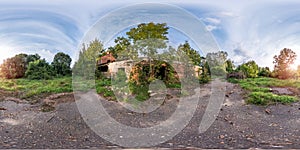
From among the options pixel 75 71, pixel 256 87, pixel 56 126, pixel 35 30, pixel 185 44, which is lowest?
pixel 56 126

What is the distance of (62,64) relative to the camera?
2.69 metres

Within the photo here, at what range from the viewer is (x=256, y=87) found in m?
2.68

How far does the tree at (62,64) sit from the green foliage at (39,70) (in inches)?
2.2

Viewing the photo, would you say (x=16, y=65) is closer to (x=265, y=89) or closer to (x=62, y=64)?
(x=62, y=64)

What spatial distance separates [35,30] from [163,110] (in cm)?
134

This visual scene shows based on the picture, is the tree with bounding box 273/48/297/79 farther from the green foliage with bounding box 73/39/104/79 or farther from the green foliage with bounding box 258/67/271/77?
the green foliage with bounding box 73/39/104/79

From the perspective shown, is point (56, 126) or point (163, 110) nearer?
point (56, 126)

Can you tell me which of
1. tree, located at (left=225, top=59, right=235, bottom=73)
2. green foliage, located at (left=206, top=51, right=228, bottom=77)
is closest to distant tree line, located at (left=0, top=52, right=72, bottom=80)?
green foliage, located at (left=206, top=51, right=228, bottom=77)

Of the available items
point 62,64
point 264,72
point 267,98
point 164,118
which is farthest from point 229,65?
point 62,64

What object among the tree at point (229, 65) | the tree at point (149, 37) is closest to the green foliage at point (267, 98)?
the tree at point (229, 65)

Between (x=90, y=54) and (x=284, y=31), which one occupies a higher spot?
(x=284, y=31)

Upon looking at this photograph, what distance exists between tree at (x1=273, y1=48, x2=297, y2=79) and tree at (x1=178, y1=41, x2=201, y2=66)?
2.21 feet

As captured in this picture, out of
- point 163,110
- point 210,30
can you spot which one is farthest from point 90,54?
point 210,30

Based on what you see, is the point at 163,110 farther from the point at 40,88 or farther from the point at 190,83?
the point at 40,88
